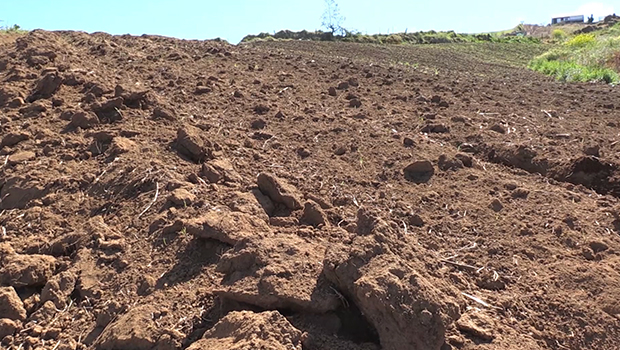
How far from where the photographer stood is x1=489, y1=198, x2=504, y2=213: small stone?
161 inches

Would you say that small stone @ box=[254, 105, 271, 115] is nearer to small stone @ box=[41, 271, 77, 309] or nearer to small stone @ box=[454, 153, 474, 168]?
small stone @ box=[454, 153, 474, 168]

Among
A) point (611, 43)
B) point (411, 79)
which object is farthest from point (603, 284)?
point (611, 43)

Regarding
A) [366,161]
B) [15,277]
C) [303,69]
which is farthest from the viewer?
[303,69]

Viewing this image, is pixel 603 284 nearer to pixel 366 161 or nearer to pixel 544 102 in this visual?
pixel 366 161

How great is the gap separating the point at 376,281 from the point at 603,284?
1528 millimetres

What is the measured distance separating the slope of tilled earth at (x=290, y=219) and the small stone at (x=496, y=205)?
0.04 meters

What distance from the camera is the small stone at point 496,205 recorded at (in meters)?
4.10

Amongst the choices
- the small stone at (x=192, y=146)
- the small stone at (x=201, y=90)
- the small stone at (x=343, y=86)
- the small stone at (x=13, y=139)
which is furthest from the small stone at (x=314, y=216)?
the small stone at (x=343, y=86)

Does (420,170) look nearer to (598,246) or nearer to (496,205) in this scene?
(496,205)

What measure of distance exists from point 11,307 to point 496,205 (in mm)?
3026

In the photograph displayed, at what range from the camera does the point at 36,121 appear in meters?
5.18

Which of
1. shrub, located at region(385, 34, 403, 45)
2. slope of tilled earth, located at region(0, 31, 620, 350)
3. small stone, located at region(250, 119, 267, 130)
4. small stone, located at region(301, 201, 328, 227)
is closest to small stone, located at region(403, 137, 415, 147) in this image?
slope of tilled earth, located at region(0, 31, 620, 350)

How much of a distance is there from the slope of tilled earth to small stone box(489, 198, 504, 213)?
0.04 m

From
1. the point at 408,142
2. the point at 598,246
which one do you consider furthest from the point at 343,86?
the point at 598,246
